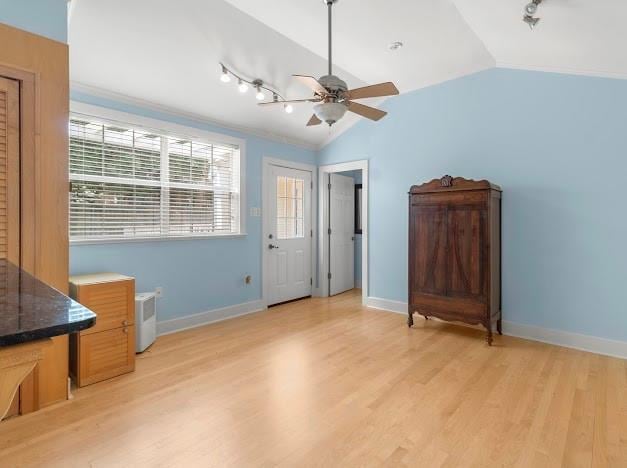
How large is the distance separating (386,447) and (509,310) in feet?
8.19

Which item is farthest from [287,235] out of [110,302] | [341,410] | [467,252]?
[341,410]

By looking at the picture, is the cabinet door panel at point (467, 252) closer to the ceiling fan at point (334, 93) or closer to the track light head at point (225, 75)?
the ceiling fan at point (334, 93)

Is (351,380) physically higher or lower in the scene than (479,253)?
Answer: lower

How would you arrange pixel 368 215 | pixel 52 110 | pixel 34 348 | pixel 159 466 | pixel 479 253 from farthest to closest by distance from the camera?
pixel 368 215, pixel 479 253, pixel 52 110, pixel 159 466, pixel 34 348

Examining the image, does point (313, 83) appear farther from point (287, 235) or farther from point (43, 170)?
point (287, 235)

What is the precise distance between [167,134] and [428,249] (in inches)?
121

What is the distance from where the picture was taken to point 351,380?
2.58 metres

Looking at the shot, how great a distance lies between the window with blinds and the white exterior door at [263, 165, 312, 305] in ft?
1.91

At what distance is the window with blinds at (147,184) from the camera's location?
310 cm

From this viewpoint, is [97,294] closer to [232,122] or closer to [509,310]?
[232,122]

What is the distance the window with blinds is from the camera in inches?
122

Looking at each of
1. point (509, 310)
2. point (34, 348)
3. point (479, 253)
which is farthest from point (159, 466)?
point (509, 310)

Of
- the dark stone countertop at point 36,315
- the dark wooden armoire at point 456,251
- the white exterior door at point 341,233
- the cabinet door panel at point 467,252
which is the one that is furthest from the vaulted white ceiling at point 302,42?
the dark stone countertop at point 36,315

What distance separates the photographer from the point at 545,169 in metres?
3.38
